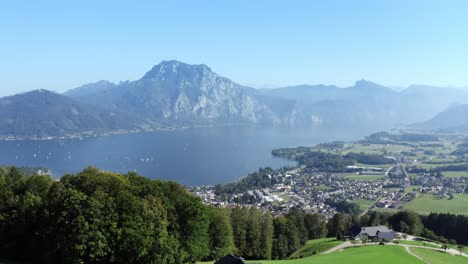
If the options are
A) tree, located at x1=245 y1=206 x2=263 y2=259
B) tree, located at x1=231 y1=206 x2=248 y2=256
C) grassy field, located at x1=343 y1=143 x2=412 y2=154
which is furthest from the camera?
grassy field, located at x1=343 y1=143 x2=412 y2=154

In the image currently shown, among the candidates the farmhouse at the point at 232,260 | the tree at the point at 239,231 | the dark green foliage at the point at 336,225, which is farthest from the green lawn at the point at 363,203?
the farmhouse at the point at 232,260

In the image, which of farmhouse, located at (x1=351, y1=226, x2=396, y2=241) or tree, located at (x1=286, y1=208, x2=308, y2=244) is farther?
tree, located at (x1=286, y1=208, x2=308, y2=244)

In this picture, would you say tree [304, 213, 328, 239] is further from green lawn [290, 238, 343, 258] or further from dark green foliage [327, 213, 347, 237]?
green lawn [290, 238, 343, 258]

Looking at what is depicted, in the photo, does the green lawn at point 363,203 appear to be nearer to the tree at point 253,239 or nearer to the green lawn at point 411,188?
the green lawn at point 411,188

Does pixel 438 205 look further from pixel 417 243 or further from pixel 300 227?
pixel 417 243

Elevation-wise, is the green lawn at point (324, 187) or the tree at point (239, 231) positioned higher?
the tree at point (239, 231)

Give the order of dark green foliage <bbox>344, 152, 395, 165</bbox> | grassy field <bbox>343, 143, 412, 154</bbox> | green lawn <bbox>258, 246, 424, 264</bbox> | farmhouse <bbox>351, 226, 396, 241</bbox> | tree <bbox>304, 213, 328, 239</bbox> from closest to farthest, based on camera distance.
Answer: green lawn <bbox>258, 246, 424, 264</bbox> → farmhouse <bbox>351, 226, 396, 241</bbox> → tree <bbox>304, 213, 328, 239</bbox> → dark green foliage <bbox>344, 152, 395, 165</bbox> → grassy field <bbox>343, 143, 412, 154</bbox>

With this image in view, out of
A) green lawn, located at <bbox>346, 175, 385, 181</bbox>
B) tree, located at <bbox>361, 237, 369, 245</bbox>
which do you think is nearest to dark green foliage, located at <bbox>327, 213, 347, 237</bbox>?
tree, located at <bbox>361, 237, 369, 245</bbox>
